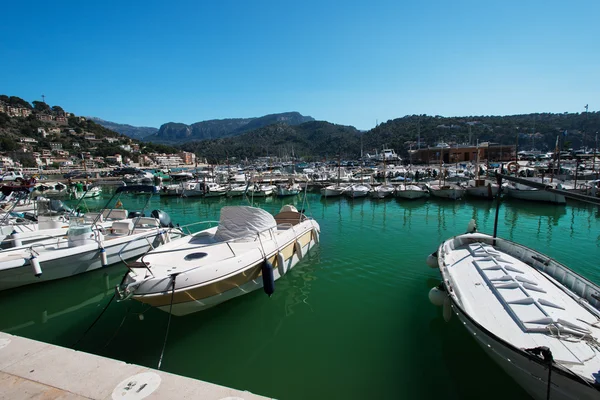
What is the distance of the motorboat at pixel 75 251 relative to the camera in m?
10.0

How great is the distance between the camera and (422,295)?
9641 millimetres

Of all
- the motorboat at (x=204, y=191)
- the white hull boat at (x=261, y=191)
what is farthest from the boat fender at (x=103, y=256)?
the motorboat at (x=204, y=191)

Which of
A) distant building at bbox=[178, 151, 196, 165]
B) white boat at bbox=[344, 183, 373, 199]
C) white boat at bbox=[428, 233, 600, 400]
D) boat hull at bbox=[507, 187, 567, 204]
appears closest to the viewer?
white boat at bbox=[428, 233, 600, 400]

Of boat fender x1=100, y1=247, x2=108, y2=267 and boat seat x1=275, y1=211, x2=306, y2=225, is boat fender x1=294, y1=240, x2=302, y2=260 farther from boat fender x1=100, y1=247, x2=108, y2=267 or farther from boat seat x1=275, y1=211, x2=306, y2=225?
boat fender x1=100, y1=247, x2=108, y2=267

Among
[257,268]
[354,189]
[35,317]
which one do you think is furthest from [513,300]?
[354,189]

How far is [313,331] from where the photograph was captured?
7816 millimetres

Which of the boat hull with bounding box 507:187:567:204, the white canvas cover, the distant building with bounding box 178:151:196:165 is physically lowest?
the boat hull with bounding box 507:187:567:204

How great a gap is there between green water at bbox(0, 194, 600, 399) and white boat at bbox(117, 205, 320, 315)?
2.89 ft

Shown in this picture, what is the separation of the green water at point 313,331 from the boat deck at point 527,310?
110cm

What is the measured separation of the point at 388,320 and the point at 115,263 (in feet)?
37.0

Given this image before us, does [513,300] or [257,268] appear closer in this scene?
[513,300]

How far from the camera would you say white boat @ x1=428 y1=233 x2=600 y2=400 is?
4.62 m

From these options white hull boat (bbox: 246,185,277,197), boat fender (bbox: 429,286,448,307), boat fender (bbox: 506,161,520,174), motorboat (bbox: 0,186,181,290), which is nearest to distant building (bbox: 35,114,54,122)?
white hull boat (bbox: 246,185,277,197)

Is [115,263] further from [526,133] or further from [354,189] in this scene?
[526,133]
